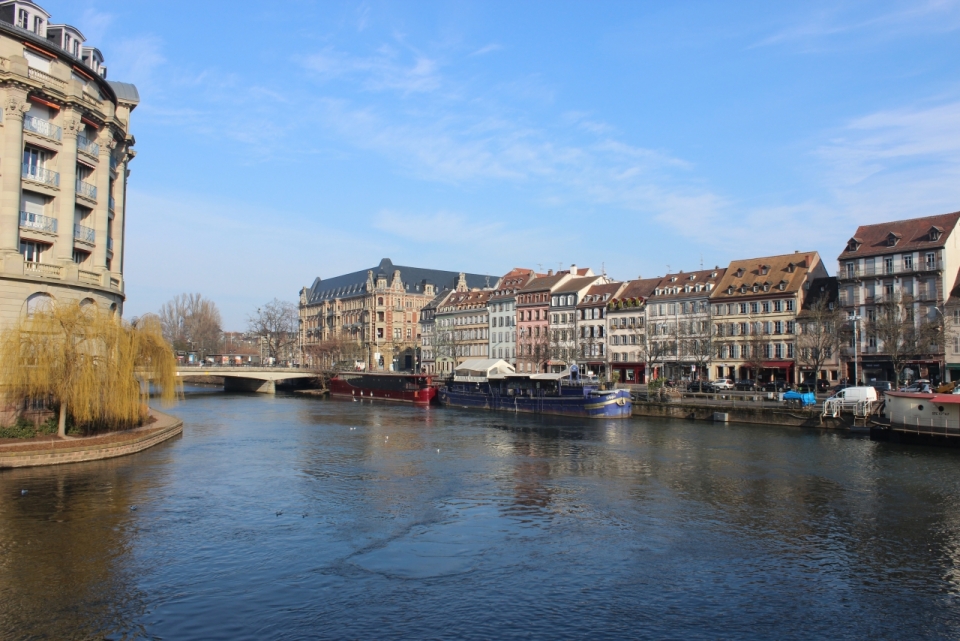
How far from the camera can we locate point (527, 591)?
18375 mm

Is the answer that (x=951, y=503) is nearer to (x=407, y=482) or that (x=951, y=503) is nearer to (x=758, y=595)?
(x=758, y=595)

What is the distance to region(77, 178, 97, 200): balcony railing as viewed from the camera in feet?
141

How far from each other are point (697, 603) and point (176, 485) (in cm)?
2168

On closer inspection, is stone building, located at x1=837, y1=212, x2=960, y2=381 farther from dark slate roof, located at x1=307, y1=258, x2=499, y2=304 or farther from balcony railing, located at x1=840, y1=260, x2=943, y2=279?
dark slate roof, located at x1=307, y1=258, x2=499, y2=304

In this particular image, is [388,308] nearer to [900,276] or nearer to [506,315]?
[506,315]

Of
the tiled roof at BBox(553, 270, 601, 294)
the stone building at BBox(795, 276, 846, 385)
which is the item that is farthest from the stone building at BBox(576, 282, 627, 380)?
the stone building at BBox(795, 276, 846, 385)

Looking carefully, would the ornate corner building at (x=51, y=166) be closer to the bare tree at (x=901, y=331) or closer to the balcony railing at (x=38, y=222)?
the balcony railing at (x=38, y=222)

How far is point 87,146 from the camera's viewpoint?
4350 cm

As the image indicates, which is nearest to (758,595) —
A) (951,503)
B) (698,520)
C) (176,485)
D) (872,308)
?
(698,520)

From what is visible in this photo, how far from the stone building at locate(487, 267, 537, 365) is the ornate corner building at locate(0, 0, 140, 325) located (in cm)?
7264

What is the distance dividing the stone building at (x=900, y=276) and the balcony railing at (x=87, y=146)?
209 feet

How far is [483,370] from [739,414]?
1291 inches

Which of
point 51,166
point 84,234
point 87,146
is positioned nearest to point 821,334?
point 84,234

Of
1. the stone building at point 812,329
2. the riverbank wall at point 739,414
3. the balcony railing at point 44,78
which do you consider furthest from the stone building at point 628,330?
the balcony railing at point 44,78
